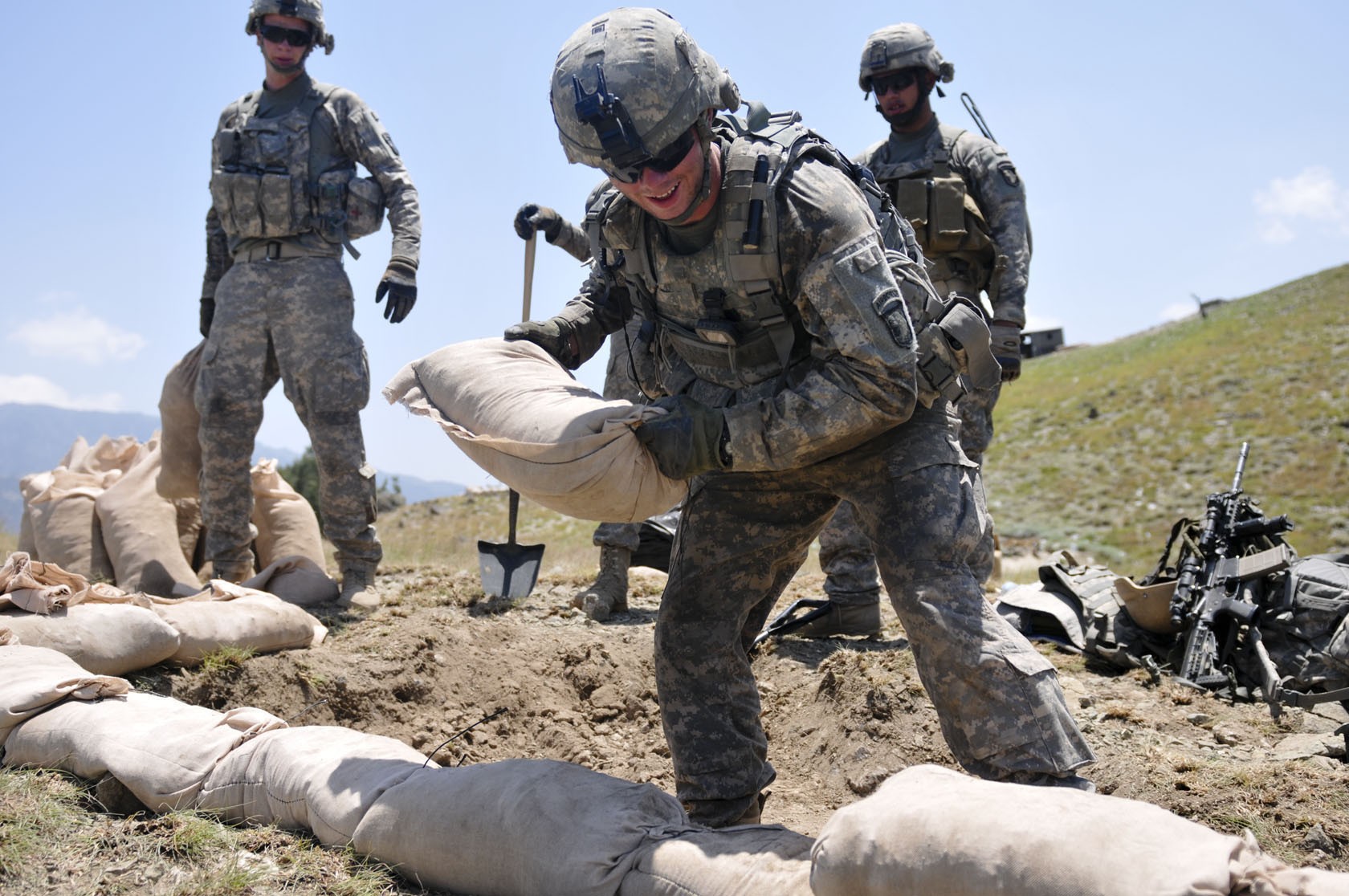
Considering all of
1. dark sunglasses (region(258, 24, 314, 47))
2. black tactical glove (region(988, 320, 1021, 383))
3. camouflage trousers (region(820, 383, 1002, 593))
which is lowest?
camouflage trousers (region(820, 383, 1002, 593))

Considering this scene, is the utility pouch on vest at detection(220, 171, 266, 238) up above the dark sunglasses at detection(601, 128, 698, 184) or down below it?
above

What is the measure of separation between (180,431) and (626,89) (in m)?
4.41

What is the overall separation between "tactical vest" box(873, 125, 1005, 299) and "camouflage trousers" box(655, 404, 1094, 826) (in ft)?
8.52

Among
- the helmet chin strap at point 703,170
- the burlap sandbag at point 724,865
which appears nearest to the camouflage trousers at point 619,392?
the helmet chin strap at point 703,170

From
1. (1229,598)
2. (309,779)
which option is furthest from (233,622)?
(1229,598)

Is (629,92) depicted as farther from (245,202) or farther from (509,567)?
(245,202)

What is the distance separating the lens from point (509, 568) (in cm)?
575

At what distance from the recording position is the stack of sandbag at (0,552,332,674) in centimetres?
401

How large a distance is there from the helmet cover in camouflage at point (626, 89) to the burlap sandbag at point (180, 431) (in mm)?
3950

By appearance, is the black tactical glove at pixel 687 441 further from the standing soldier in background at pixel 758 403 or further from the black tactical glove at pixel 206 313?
the black tactical glove at pixel 206 313

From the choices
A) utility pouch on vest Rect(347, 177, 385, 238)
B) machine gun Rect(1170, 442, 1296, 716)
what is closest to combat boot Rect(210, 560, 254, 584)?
utility pouch on vest Rect(347, 177, 385, 238)

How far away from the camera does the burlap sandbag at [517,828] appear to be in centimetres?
246

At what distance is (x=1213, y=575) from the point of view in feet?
17.8

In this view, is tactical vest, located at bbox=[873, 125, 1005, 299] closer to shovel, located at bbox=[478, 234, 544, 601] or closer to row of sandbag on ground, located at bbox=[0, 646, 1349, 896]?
shovel, located at bbox=[478, 234, 544, 601]
